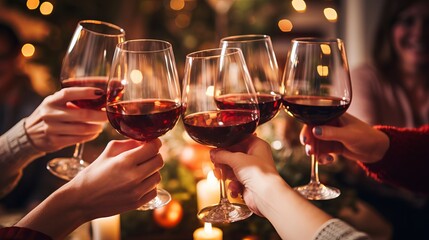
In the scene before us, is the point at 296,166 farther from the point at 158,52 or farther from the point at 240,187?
the point at 158,52

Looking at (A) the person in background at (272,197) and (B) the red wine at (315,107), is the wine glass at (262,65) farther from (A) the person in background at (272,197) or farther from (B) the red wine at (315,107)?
(A) the person in background at (272,197)

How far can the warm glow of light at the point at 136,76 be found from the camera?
1017 mm

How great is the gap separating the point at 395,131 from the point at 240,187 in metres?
0.62

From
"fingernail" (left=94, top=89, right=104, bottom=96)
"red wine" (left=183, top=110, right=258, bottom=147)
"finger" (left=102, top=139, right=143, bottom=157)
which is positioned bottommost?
"finger" (left=102, top=139, right=143, bottom=157)

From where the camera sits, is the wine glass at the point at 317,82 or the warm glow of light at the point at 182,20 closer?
the wine glass at the point at 317,82

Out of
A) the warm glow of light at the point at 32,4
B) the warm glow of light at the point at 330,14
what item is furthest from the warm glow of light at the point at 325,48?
the warm glow of light at the point at 330,14

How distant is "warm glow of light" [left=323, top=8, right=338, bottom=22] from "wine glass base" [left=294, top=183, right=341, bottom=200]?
3.51 meters

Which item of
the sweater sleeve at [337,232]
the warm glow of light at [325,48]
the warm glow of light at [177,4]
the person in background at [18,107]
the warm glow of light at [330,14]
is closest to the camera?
the sweater sleeve at [337,232]

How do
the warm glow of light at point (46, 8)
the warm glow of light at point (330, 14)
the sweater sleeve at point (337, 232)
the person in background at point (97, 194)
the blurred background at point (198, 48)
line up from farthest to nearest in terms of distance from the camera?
the warm glow of light at point (330, 14) → the warm glow of light at point (46, 8) → the blurred background at point (198, 48) → the person in background at point (97, 194) → the sweater sleeve at point (337, 232)

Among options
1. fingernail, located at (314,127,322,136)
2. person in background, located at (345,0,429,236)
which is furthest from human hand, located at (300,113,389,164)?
person in background, located at (345,0,429,236)

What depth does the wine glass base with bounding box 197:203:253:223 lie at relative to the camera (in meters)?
1.06

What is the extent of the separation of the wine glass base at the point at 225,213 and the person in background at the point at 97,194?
154mm

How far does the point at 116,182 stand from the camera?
98 centimetres

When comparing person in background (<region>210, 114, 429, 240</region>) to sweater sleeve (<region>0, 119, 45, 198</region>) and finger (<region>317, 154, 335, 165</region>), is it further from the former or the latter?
sweater sleeve (<region>0, 119, 45, 198</region>)
